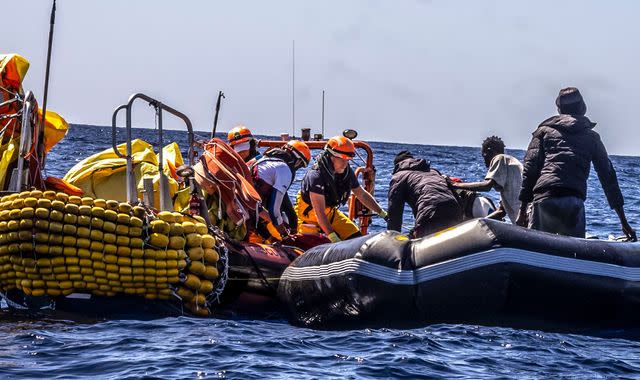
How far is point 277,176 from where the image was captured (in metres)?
10.7

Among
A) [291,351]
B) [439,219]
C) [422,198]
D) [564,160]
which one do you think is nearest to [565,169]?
[564,160]

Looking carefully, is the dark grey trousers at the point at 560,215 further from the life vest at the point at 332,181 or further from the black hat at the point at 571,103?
the life vest at the point at 332,181

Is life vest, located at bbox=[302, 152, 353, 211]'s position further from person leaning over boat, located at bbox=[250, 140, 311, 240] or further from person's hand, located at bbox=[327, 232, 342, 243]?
person's hand, located at bbox=[327, 232, 342, 243]

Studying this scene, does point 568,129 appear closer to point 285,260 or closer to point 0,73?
point 285,260

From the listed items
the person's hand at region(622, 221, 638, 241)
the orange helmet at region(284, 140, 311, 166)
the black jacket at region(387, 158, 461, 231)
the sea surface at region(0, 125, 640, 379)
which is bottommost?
the sea surface at region(0, 125, 640, 379)

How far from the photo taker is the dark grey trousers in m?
9.35

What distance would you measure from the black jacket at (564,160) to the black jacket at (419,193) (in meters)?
0.71

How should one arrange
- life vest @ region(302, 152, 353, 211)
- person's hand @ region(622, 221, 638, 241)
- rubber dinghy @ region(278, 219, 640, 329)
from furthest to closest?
life vest @ region(302, 152, 353, 211), person's hand @ region(622, 221, 638, 241), rubber dinghy @ region(278, 219, 640, 329)

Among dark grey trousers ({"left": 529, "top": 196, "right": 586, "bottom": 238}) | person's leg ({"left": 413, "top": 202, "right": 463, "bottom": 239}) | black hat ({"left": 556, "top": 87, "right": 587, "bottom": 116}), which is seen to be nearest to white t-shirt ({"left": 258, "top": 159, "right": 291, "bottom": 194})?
person's leg ({"left": 413, "top": 202, "right": 463, "bottom": 239})

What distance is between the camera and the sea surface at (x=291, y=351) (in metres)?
7.31

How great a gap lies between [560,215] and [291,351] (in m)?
2.65

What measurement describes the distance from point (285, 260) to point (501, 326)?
2.23m

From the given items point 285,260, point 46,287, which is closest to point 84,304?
point 46,287

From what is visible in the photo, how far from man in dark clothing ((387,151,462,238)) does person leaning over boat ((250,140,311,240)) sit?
999 millimetres
